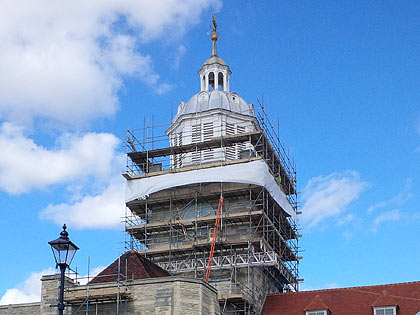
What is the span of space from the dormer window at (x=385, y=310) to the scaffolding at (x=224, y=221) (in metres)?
6.49

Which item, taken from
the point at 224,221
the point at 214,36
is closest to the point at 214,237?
the point at 224,221

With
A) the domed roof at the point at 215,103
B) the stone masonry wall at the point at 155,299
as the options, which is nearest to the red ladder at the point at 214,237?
Answer: the stone masonry wall at the point at 155,299

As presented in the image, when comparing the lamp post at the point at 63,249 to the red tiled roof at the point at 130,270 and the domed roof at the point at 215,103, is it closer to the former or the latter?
the red tiled roof at the point at 130,270

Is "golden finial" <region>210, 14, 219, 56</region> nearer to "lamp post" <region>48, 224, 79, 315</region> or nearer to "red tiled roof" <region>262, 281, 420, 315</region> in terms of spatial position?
"red tiled roof" <region>262, 281, 420, 315</region>

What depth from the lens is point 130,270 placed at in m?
34.3

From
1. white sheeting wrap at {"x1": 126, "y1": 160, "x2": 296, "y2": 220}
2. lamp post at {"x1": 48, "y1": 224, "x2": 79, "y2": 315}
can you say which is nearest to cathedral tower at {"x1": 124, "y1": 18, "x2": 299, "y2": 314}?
white sheeting wrap at {"x1": 126, "y1": 160, "x2": 296, "y2": 220}

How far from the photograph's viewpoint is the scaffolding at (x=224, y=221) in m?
40.2

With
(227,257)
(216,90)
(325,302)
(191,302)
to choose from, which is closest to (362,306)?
(325,302)

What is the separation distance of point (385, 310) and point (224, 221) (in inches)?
439

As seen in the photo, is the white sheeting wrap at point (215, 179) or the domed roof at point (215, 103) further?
the domed roof at point (215, 103)

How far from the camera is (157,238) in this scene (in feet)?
144

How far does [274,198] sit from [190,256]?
6.48 m

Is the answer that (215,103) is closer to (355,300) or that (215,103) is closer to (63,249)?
(355,300)

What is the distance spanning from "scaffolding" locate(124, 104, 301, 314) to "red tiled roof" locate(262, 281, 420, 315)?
1537mm
